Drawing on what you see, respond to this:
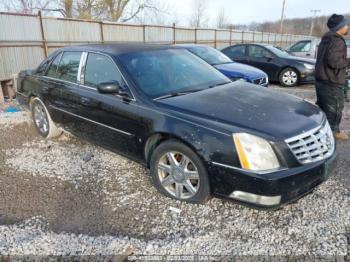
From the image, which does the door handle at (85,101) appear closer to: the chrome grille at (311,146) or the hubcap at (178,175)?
the hubcap at (178,175)

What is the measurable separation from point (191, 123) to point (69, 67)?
2424 mm

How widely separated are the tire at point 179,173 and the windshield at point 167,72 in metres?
0.67

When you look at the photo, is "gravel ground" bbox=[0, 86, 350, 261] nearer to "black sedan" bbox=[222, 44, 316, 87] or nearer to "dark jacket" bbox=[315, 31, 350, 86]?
"dark jacket" bbox=[315, 31, 350, 86]

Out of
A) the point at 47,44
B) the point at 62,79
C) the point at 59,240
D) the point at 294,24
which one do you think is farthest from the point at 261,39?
the point at 294,24

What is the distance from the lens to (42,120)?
204 inches

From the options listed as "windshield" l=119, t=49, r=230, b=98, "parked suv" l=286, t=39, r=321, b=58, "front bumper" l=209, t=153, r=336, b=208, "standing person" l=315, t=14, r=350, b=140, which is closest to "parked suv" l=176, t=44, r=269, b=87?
"standing person" l=315, t=14, r=350, b=140

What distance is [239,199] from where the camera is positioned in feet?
8.86

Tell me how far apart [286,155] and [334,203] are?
1007 mm

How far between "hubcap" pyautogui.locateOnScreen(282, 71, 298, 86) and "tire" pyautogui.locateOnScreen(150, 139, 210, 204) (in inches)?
319

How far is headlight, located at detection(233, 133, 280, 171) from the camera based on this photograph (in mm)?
2551

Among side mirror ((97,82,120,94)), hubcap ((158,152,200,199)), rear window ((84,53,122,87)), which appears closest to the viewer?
hubcap ((158,152,200,199))

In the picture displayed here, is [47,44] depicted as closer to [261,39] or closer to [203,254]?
[203,254]

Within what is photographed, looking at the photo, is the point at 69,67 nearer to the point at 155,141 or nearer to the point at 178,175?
the point at 155,141

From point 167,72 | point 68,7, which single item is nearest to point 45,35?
point 167,72
